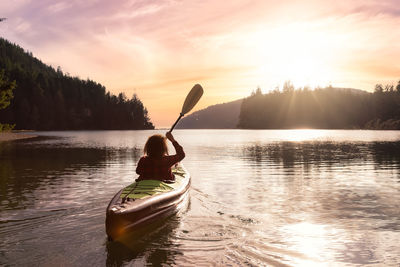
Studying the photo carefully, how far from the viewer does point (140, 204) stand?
7.29 meters

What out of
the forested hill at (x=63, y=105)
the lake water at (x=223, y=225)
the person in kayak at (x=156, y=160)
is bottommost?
the lake water at (x=223, y=225)

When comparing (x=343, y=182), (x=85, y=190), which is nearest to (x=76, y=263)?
(x=85, y=190)

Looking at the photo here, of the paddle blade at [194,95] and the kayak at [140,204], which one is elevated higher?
the paddle blade at [194,95]

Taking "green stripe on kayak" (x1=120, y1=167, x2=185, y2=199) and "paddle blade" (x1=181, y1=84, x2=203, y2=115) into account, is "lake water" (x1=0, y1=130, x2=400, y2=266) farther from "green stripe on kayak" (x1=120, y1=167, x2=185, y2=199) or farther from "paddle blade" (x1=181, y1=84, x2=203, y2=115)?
"paddle blade" (x1=181, y1=84, x2=203, y2=115)

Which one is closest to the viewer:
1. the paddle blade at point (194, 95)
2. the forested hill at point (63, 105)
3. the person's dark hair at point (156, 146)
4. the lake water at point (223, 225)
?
the lake water at point (223, 225)

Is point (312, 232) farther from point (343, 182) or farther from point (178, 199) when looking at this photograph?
point (343, 182)

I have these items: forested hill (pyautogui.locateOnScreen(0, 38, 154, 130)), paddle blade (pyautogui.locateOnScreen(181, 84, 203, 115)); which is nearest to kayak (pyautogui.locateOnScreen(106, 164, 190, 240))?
paddle blade (pyautogui.locateOnScreen(181, 84, 203, 115))

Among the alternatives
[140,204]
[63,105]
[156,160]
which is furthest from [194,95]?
[63,105]

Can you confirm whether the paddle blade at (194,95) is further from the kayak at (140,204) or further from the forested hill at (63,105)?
the forested hill at (63,105)

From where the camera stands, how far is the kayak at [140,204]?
21.6 ft

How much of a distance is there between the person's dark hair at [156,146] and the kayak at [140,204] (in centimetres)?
73

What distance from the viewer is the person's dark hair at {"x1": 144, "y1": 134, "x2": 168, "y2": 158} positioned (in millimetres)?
8539

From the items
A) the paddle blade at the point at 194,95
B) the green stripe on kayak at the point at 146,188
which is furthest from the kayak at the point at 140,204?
the paddle blade at the point at 194,95

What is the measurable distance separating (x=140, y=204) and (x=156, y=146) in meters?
1.74
